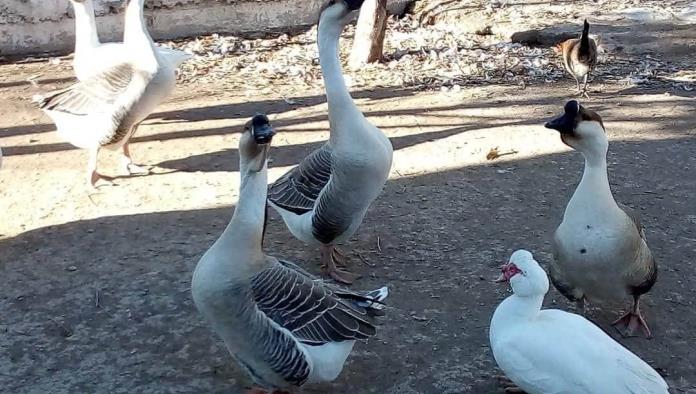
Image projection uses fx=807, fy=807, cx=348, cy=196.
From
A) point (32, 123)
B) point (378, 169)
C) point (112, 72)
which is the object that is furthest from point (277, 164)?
point (32, 123)

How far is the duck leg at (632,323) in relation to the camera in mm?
3850

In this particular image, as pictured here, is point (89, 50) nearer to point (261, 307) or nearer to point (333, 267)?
point (333, 267)

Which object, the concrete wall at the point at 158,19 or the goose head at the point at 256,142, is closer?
the goose head at the point at 256,142

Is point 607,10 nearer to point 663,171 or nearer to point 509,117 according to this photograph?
point 509,117

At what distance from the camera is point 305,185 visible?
14.5 feet

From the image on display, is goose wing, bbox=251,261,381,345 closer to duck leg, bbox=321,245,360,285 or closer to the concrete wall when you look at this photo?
duck leg, bbox=321,245,360,285

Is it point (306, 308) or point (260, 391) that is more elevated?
point (306, 308)

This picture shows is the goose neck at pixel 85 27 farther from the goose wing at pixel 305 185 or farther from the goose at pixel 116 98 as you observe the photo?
the goose wing at pixel 305 185

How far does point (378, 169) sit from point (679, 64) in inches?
226

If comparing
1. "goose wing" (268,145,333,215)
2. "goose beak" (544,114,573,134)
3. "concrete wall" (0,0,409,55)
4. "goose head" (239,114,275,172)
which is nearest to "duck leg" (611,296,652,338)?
"goose beak" (544,114,573,134)

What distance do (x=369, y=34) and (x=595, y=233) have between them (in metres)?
5.35

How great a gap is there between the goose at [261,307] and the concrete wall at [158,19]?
695cm

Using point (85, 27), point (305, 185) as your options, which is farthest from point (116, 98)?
point (305, 185)

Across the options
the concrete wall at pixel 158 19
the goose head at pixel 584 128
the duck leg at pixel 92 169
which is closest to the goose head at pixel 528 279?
the goose head at pixel 584 128
